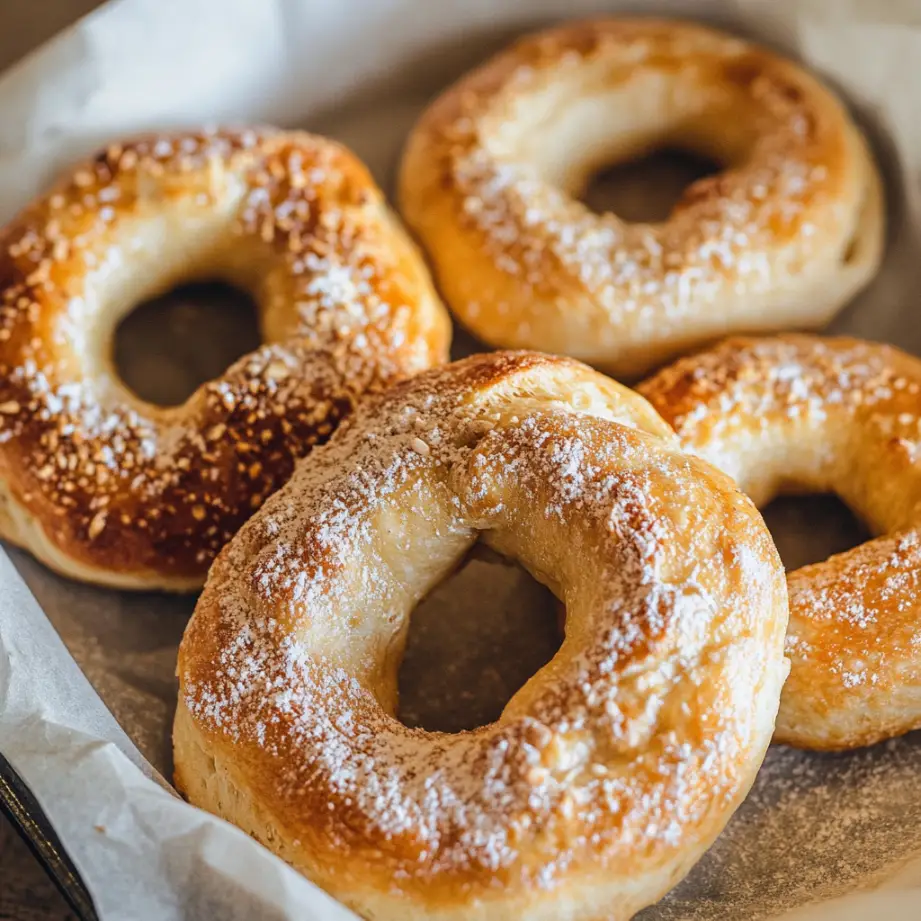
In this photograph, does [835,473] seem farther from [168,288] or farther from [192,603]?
[168,288]

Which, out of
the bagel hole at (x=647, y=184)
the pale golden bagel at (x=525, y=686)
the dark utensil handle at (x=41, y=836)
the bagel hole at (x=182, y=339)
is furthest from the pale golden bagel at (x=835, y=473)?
the dark utensil handle at (x=41, y=836)

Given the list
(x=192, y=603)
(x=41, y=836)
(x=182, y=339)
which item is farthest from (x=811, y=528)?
(x=41, y=836)

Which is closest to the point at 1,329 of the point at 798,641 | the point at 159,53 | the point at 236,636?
the point at 159,53

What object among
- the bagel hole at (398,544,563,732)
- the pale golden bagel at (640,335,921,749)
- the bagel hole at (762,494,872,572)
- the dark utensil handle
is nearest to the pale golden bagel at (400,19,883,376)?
the pale golden bagel at (640,335,921,749)

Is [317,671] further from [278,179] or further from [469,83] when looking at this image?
[469,83]

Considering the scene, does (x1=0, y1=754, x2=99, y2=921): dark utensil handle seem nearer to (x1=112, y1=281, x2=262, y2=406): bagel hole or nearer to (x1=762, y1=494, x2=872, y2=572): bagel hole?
(x1=112, y1=281, x2=262, y2=406): bagel hole

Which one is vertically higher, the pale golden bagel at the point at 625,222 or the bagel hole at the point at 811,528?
the pale golden bagel at the point at 625,222

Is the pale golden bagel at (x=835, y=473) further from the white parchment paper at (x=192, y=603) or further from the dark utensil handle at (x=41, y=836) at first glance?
the dark utensil handle at (x=41, y=836)
